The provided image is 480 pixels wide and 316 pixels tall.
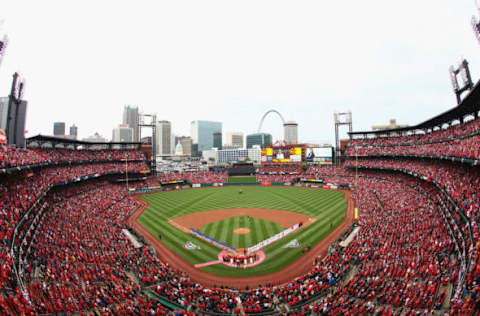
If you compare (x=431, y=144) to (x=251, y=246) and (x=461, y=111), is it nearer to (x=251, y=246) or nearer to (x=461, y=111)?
(x=461, y=111)

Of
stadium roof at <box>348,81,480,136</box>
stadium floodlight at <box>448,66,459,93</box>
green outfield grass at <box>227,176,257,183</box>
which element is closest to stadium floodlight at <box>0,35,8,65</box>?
stadium roof at <box>348,81,480,136</box>

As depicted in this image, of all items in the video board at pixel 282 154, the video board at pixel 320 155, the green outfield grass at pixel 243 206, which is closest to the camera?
the green outfield grass at pixel 243 206

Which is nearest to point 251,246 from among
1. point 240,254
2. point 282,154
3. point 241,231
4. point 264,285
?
point 240,254

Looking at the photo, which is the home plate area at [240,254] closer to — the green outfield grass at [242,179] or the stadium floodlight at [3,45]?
the stadium floodlight at [3,45]

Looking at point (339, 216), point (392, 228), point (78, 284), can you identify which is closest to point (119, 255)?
point (78, 284)

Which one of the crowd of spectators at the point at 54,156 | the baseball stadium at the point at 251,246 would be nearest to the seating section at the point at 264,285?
the baseball stadium at the point at 251,246

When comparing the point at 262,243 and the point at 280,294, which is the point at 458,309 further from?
the point at 262,243

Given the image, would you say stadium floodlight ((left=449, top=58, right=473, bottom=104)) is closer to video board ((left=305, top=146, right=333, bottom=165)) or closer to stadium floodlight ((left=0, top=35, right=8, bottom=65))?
video board ((left=305, top=146, right=333, bottom=165))
